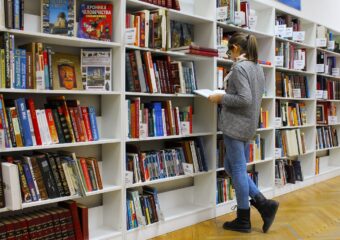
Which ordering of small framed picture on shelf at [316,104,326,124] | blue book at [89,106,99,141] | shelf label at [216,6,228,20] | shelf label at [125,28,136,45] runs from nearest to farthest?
blue book at [89,106,99,141] → shelf label at [125,28,136,45] → shelf label at [216,6,228,20] → small framed picture on shelf at [316,104,326,124]

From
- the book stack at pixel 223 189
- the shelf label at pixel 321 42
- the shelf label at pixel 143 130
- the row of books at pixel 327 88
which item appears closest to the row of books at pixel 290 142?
the row of books at pixel 327 88

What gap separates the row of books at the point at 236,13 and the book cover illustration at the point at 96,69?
3.89ft

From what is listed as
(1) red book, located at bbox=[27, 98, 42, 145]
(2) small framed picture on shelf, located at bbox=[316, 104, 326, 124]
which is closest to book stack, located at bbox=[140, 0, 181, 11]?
(1) red book, located at bbox=[27, 98, 42, 145]

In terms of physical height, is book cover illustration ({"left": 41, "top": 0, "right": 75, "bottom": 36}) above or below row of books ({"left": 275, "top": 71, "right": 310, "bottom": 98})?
above

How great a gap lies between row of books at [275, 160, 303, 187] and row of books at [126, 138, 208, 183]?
1.31 meters

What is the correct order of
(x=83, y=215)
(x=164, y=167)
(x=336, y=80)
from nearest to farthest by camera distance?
(x=83, y=215) → (x=164, y=167) → (x=336, y=80)

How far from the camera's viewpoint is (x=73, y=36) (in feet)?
8.05

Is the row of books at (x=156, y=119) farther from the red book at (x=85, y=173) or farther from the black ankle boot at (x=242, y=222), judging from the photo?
the black ankle boot at (x=242, y=222)

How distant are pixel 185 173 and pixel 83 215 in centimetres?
98

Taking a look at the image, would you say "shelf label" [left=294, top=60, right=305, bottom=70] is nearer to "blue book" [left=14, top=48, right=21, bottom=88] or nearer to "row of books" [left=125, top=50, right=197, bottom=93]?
"row of books" [left=125, top=50, right=197, bottom=93]

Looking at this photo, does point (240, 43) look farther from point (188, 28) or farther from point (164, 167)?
point (164, 167)

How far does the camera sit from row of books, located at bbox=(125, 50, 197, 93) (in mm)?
2754

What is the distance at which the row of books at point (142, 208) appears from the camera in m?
2.77

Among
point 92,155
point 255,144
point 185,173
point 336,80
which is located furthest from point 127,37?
point 336,80
